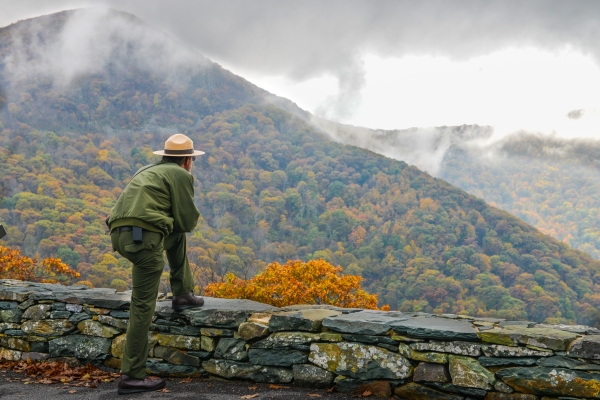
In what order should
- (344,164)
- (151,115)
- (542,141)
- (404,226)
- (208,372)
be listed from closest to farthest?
(208,372)
(404,226)
(344,164)
(151,115)
(542,141)

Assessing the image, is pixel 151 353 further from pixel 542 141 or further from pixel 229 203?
pixel 542 141

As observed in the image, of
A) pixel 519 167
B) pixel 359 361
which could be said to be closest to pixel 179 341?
pixel 359 361

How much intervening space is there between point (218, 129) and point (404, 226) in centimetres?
3847

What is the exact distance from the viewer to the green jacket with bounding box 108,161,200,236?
4.38m

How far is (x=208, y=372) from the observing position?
198 inches

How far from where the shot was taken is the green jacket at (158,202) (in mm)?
4383

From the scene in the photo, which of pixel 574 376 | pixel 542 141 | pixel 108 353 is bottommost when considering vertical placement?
pixel 108 353

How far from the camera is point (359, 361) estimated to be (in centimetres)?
446

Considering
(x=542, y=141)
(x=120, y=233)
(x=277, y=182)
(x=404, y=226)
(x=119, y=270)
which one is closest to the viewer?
(x=120, y=233)

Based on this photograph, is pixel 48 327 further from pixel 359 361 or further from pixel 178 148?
pixel 359 361

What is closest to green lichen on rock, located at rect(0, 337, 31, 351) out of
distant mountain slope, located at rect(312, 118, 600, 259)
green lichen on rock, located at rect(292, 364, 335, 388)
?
green lichen on rock, located at rect(292, 364, 335, 388)

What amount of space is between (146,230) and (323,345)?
1707 millimetres

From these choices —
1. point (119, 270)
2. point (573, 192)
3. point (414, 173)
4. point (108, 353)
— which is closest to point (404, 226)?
point (414, 173)

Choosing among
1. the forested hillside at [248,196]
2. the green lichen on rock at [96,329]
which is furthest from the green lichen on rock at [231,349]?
the forested hillside at [248,196]
